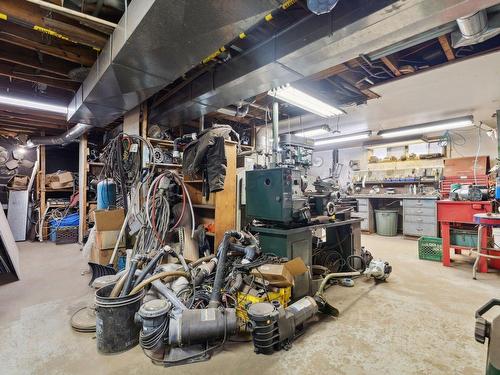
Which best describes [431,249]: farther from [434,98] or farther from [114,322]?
[114,322]

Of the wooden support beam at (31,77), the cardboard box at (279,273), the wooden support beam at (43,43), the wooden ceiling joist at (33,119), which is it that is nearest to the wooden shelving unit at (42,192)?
the wooden ceiling joist at (33,119)

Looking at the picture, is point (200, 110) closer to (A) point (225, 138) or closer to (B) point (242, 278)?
(A) point (225, 138)

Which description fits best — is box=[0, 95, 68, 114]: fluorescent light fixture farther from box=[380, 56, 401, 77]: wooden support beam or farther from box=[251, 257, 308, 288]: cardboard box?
box=[380, 56, 401, 77]: wooden support beam

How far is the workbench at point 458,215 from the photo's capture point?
3.66 meters

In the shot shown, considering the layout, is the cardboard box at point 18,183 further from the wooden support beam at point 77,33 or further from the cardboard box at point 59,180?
the wooden support beam at point 77,33

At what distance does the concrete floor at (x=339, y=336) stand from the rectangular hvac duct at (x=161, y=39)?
238 cm

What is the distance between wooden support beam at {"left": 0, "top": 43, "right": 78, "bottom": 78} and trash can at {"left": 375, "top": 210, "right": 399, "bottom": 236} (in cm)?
704

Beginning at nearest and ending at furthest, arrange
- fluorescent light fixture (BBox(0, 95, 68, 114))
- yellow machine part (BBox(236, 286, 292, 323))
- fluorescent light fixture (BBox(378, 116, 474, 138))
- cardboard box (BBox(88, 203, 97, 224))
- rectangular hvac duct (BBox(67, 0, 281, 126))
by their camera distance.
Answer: rectangular hvac duct (BBox(67, 0, 281, 126)), yellow machine part (BBox(236, 286, 292, 323)), fluorescent light fixture (BBox(0, 95, 68, 114)), fluorescent light fixture (BBox(378, 116, 474, 138)), cardboard box (BBox(88, 203, 97, 224))

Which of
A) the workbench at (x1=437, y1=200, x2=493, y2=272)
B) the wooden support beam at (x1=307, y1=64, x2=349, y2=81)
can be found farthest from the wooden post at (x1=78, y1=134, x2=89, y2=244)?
the workbench at (x1=437, y1=200, x2=493, y2=272)

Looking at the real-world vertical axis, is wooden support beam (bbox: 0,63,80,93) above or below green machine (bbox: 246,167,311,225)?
above

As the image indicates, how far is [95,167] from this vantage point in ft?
20.8

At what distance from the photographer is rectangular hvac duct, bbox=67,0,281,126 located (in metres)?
1.58

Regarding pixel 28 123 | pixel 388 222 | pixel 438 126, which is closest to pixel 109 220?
pixel 28 123

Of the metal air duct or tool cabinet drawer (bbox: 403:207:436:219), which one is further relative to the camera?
tool cabinet drawer (bbox: 403:207:436:219)
